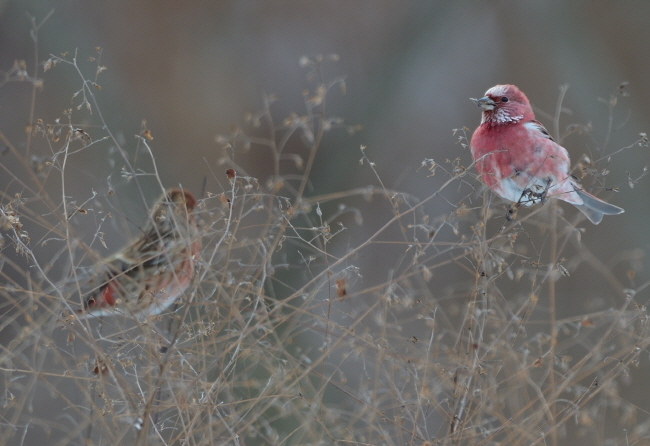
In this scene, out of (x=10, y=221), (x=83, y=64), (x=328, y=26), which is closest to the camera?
(x=10, y=221)

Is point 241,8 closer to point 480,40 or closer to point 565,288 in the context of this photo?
point 480,40

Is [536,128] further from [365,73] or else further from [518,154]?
[365,73]

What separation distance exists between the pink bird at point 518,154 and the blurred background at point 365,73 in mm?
4166

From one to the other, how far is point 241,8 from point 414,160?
2.62 m

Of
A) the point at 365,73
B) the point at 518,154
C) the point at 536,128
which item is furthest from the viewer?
the point at 365,73

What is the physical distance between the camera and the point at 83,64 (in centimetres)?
838

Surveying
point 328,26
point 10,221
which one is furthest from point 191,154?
Result: point 10,221

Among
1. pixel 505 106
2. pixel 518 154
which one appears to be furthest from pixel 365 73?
pixel 518 154

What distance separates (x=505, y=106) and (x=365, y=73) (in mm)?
4824

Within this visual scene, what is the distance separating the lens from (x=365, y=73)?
8828 mm

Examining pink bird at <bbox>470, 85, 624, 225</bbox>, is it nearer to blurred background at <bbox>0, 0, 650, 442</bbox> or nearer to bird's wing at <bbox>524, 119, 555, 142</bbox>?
bird's wing at <bbox>524, 119, 555, 142</bbox>

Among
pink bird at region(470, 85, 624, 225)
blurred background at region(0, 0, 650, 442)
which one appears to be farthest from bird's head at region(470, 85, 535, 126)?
blurred background at region(0, 0, 650, 442)

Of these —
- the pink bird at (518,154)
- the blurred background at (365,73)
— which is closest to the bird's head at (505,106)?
the pink bird at (518,154)

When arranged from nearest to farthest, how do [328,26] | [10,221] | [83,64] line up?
[10,221], [83,64], [328,26]
